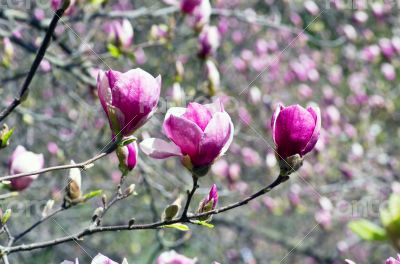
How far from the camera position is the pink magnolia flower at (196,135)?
0.88m

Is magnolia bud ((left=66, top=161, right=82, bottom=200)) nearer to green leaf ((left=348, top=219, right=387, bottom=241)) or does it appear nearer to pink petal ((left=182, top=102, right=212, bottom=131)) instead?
pink petal ((left=182, top=102, right=212, bottom=131))

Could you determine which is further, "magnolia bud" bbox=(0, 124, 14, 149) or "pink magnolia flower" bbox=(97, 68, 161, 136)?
"magnolia bud" bbox=(0, 124, 14, 149)

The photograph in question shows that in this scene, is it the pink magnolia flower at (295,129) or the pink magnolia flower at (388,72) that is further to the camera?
the pink magnolia flower at (388,72)

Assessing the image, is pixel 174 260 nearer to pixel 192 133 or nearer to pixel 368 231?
pixel 192 133

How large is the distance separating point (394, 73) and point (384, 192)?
1.08m

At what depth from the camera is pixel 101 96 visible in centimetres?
90

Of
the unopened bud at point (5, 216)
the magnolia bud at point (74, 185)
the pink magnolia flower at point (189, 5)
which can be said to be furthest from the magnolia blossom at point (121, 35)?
the unopened bud at point (5, 216)

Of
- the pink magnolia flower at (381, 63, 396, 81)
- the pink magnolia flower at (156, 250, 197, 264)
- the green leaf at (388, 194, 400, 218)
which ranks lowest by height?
the pink magnolia flower at (381, 63, 396, 81)

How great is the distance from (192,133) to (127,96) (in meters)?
0.12

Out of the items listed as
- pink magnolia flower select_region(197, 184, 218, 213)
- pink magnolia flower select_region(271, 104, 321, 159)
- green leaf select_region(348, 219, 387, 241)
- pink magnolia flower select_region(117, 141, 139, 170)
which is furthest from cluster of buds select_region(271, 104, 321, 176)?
green leaf select_region(348, 219, 387, 241)

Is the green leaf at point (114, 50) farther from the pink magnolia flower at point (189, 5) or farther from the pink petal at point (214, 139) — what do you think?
the pink petal at point (214, 139)

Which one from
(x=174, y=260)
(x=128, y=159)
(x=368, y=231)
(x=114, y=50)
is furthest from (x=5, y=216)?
(x=114, y=50)

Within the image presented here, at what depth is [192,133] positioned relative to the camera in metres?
0.88

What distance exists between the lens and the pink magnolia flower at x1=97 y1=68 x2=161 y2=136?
2.88 ft
